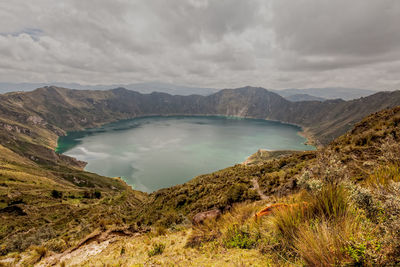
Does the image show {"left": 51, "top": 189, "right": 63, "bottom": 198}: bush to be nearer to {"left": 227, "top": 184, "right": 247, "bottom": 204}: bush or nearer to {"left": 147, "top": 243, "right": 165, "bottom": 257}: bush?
{"left": 227, "top": 184, "right": 247, "bottom": 204}: bush

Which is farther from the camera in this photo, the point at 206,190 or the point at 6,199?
the point at 6,199

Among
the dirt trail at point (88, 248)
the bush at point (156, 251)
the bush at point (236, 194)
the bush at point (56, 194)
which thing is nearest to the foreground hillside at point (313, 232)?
the bush at point (156, 251)

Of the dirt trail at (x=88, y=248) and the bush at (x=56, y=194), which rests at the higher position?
the dirt trail at (x=88, y=248)

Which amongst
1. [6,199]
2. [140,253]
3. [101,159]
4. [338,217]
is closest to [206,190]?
[140,253]

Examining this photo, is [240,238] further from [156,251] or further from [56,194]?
[56,194]

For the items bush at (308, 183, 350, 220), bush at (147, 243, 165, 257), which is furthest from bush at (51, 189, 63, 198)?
bush at (308, 183, 350, 220)

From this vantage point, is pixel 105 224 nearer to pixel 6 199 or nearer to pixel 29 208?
pixel 29 208

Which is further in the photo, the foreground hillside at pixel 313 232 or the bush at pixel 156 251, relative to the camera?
the bush at pixel 156 251

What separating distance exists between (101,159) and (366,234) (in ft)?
464

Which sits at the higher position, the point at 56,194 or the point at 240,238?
the point at 240,238

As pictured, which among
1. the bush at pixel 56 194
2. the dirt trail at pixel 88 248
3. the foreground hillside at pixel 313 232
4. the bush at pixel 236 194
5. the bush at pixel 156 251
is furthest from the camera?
the bush at pixel 56 194

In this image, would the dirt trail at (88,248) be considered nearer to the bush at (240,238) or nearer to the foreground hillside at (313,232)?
the foreground hillside at (313,232)

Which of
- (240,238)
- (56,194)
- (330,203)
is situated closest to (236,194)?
(240,238)

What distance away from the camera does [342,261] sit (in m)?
2.34
